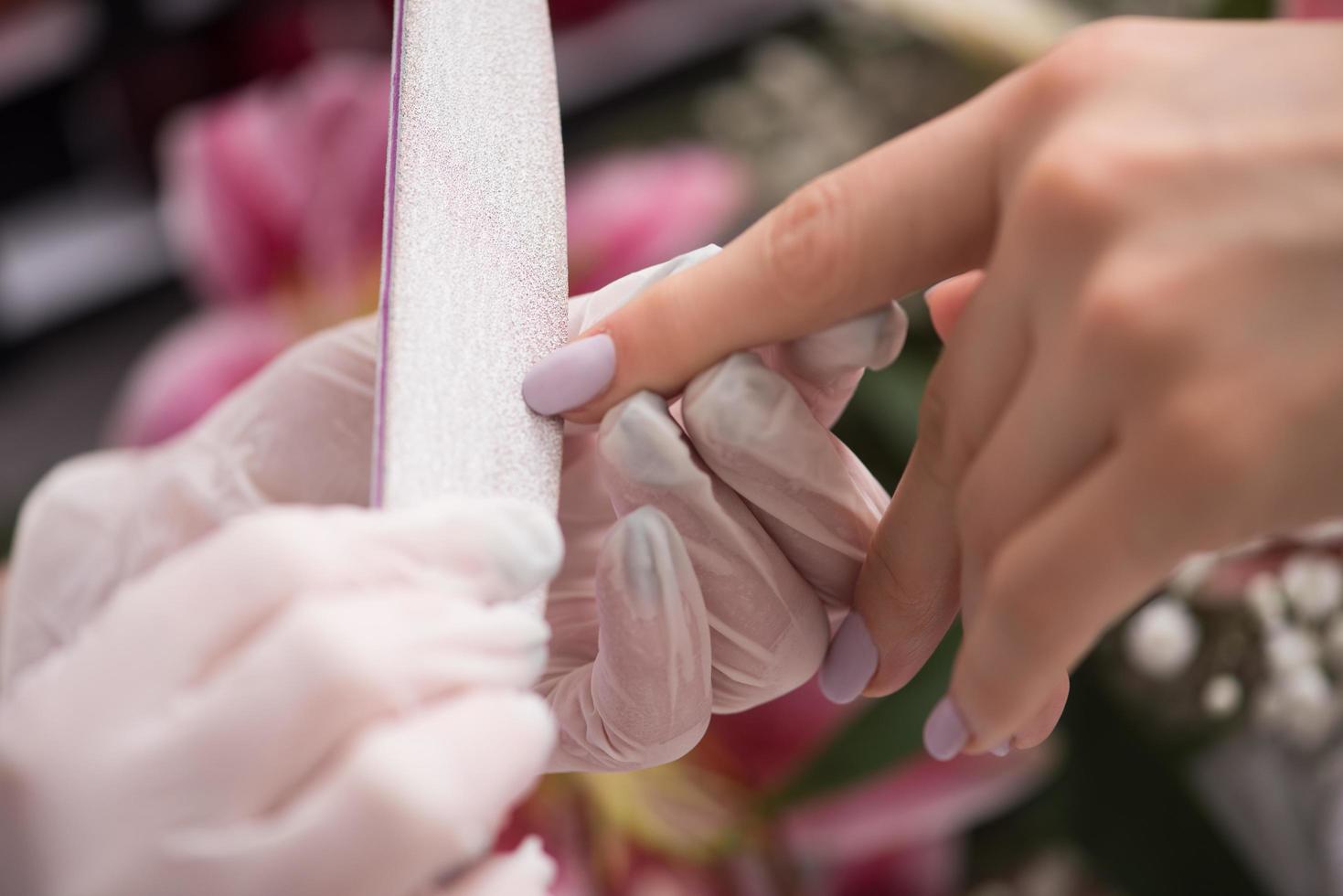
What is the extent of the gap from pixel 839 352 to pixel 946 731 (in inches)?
4.2

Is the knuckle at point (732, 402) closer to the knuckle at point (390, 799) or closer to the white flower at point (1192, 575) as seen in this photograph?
the knuckle at point (390, 799)

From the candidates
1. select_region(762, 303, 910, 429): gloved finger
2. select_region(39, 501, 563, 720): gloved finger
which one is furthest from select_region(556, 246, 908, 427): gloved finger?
select_region(39, 501, 563, 720): gloved finger

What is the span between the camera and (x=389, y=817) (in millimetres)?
224

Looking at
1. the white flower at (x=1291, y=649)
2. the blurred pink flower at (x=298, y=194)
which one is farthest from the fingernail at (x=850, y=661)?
the blurred pink flower at (x=298, y=194)

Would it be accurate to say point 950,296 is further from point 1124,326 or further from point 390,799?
point 390,799

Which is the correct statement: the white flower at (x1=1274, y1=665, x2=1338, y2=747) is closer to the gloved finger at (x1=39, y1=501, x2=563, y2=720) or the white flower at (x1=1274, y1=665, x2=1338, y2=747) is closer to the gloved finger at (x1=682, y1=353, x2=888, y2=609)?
the gloved finger at (x1=682, y1=353, x2=888, y2=609)

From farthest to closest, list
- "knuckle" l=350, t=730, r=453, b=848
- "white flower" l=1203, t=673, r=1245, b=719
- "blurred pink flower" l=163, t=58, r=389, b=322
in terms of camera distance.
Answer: "blurred pink flower" l=163, t=58, r=389, b=322 < "white flower" l=1203, t=673, r=1245, b=719 < "knuckle" l=350, t=730, r=453, b=848

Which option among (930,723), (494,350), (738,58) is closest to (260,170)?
(494,350)

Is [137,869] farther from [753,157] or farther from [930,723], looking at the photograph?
[753,157]

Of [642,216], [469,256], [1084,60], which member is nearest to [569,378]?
[469,256]

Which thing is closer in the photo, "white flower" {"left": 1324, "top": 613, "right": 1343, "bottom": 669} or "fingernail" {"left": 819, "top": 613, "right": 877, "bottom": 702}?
"fingernail" {"left": 819, "top": 613, "right": 877, "bottom": 702}

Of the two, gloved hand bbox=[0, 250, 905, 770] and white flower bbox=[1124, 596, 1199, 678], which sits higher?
gloved hand bbox=[0, 250, 905, 770]

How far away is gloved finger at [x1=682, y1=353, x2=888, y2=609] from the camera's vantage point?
0.29 m

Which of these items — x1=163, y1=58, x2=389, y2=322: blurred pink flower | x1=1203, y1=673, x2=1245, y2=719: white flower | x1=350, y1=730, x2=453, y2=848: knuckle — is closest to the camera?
x1=350, y1=730, x2=453, y2=848: knuckle
